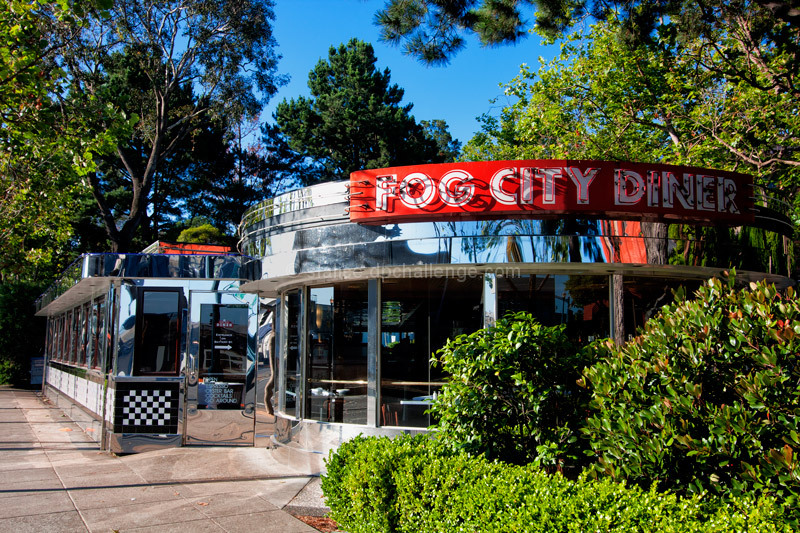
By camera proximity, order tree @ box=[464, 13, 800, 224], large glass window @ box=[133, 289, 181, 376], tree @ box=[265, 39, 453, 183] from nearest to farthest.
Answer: large glass window @ box=[133, 289, 181, 376], tree @ box=[464, 13, 800, 224], tree @ box=[265, 39, 453, 183]

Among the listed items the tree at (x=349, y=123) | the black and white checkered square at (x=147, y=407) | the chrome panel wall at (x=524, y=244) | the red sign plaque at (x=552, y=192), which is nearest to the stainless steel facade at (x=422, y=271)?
the chrome panel wall at (x=524, y=244)

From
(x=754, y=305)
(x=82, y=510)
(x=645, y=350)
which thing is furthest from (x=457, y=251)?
(x=82, y=510)

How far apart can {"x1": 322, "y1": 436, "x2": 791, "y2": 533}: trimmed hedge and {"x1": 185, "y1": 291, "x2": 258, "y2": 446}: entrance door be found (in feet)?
Answer: 16.3

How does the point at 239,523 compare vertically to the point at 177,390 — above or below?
below

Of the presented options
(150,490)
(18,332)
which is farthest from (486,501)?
(18,332)

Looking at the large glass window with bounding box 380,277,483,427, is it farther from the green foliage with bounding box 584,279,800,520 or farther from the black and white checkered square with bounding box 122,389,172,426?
the black and white checkered square with bounding box 122,389,172,426

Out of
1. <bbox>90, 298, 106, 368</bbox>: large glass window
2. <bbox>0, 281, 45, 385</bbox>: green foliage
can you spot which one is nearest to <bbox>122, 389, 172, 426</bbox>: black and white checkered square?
<bbox>90, 298, 106, 368</bbox>: large glass window

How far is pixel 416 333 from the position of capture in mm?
8227

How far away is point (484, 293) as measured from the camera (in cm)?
780

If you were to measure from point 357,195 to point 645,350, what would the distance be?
4.31 meters

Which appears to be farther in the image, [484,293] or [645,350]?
[484,293]

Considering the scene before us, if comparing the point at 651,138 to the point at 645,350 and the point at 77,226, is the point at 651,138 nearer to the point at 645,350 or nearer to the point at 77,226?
the point at 645,350

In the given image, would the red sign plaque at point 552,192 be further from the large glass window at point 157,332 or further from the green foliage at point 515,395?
the large glass window at point 157,332

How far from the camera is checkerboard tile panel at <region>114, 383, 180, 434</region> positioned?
1013cm
